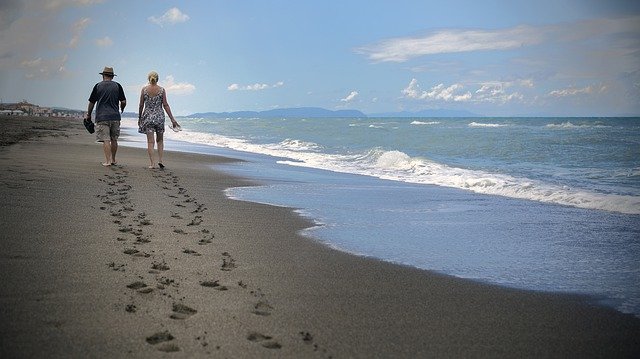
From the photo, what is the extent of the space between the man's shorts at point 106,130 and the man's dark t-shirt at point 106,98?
4.5 inches

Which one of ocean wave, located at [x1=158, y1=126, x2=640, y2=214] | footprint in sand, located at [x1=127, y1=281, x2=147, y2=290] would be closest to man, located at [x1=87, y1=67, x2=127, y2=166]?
ocean wave, located at [x1=158, y1=126, x2=640, y2=214]

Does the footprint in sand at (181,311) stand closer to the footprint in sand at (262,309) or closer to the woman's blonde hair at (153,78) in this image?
the footprint in sand at (262,309)

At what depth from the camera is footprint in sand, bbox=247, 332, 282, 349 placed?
2926 mm

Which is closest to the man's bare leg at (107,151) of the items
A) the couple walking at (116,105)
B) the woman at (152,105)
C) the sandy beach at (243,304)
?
the couple walking at (116,105)

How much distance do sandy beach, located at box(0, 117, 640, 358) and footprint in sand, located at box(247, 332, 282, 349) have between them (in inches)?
0.5

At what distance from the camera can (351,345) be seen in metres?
3.00

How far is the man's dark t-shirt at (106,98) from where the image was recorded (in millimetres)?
11297

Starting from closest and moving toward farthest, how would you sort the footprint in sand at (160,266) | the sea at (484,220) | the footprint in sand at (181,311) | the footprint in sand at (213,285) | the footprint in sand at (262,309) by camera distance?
1. the footprint in sand at (181,311)
2. the footprint in sand at (262,309)
3. the footprint in sand at (213,285)
4. the footprint in sand at (160,266)
5. the sea at (484,220)

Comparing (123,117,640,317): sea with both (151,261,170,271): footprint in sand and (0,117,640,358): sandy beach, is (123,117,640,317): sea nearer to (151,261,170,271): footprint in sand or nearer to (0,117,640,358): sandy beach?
(0,117,640,358): sandy beach

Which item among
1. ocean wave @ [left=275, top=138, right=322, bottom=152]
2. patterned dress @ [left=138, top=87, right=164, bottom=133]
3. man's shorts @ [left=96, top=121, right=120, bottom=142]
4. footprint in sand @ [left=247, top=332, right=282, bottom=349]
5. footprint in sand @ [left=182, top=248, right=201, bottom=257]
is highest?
patterned dress @ [left=138, top=87, right=164, bottom=133]

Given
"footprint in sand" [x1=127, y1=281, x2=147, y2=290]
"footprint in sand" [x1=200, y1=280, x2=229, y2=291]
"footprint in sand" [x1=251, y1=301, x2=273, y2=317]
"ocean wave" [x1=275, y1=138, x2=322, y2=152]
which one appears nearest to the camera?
"footprint in sand" [x1=251, y1=301, x2=273, y2=317]

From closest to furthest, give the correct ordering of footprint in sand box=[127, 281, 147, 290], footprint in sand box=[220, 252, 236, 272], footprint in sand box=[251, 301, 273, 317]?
1. footprint in sand box=[251, 301, 273, 317]
2. footprint in sand box=[127, 281, 147, 290]
3. footprint in sand box=[220, 252, 236, 272]

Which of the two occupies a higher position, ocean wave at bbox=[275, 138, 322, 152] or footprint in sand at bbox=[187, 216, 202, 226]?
ocean wave at bbox=[275, 138, 322, 152]

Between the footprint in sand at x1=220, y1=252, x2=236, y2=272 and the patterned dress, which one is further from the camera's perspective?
the patterned dress
